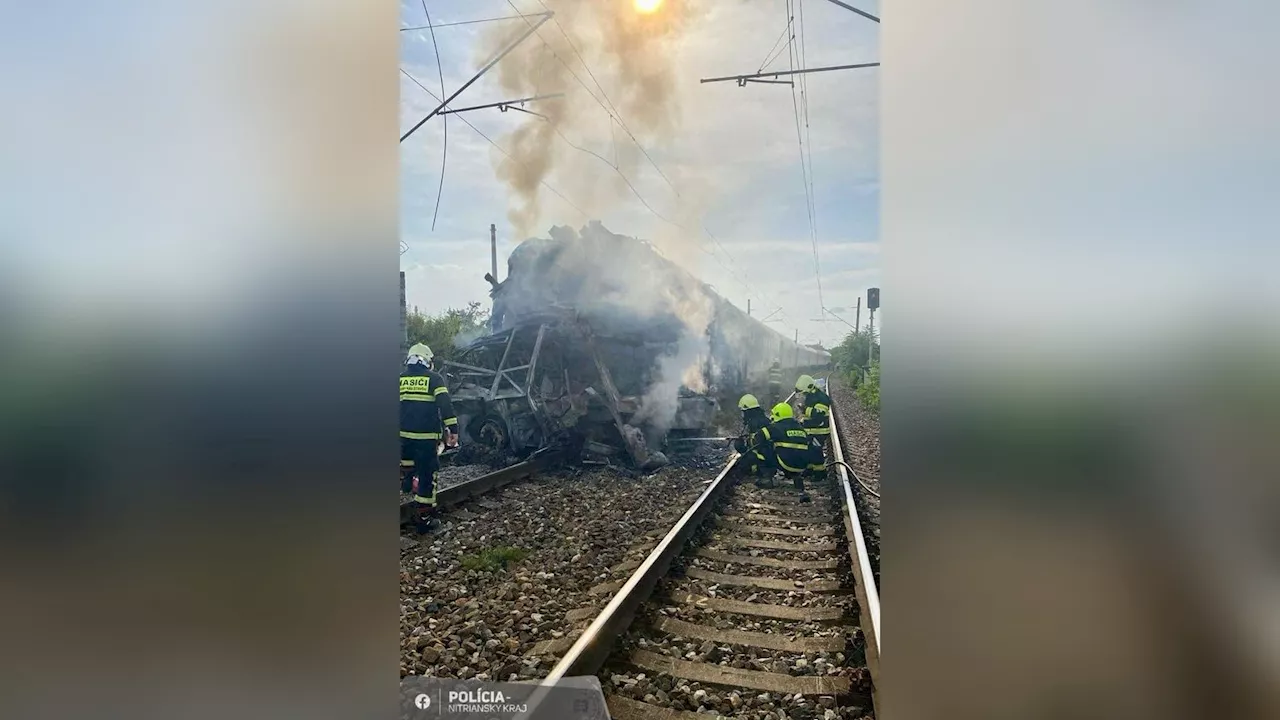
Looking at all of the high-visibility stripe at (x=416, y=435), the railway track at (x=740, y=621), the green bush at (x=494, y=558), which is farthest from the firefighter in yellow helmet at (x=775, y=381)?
the high-visibility stripe at (x=416, y=435)

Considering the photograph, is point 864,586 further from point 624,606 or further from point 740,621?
point 624,606

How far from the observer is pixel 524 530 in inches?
158

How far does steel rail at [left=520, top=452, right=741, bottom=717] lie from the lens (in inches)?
108

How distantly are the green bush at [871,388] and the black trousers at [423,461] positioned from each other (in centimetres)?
265

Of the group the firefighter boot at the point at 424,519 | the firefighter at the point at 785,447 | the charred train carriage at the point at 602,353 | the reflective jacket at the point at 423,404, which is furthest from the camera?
the firefighter at the point at 785,447

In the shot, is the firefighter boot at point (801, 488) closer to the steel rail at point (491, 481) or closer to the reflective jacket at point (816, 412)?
the reflective jacket at point (816, 412)

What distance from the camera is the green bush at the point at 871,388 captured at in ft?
9.37

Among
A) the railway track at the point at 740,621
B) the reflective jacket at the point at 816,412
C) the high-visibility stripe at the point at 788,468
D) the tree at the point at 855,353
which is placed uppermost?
the tree at the point at 855,353

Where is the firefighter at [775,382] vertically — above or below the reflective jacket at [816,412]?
above

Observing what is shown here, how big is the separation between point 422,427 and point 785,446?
2417 millimetres

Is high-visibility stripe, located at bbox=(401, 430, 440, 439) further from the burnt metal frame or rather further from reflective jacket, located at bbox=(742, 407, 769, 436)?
reflective jacket, located at bbox=(742, 407, 769, 436)

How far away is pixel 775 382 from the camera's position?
4504 millimetres

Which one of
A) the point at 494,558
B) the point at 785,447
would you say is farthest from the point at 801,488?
the point at 494,558
